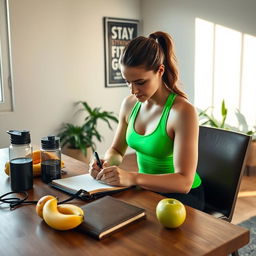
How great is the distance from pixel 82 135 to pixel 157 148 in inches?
91.0

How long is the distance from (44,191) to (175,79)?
0.76 meters

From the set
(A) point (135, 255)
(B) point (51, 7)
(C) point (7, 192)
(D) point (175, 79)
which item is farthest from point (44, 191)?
(B) point (51, 7)

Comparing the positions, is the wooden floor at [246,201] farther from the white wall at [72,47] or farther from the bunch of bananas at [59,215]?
the bunch of bananas at [59,215]

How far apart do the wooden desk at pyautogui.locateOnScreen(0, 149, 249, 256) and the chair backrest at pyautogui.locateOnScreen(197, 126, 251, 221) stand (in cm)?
50

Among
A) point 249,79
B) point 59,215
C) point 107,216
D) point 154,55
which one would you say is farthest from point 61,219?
point 249,79

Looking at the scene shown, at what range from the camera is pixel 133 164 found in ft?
13.6

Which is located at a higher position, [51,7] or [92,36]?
[51,7]

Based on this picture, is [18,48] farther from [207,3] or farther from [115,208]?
[115,208]

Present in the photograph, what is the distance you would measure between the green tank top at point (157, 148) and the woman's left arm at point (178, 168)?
0.05 m

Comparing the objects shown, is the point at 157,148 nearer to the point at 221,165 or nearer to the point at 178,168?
the point at 178,168

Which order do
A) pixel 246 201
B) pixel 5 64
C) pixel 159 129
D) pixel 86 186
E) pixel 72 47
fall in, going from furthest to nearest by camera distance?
pixel 72 47, pixel 5 64, pixel 246 201, pixel 159 129, pixel 86 186

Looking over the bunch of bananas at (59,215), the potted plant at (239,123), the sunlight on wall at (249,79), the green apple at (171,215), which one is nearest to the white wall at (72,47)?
the sunlight on wall at (249,79)

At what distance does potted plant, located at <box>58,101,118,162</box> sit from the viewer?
3629 mm

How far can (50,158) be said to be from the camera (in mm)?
1356
